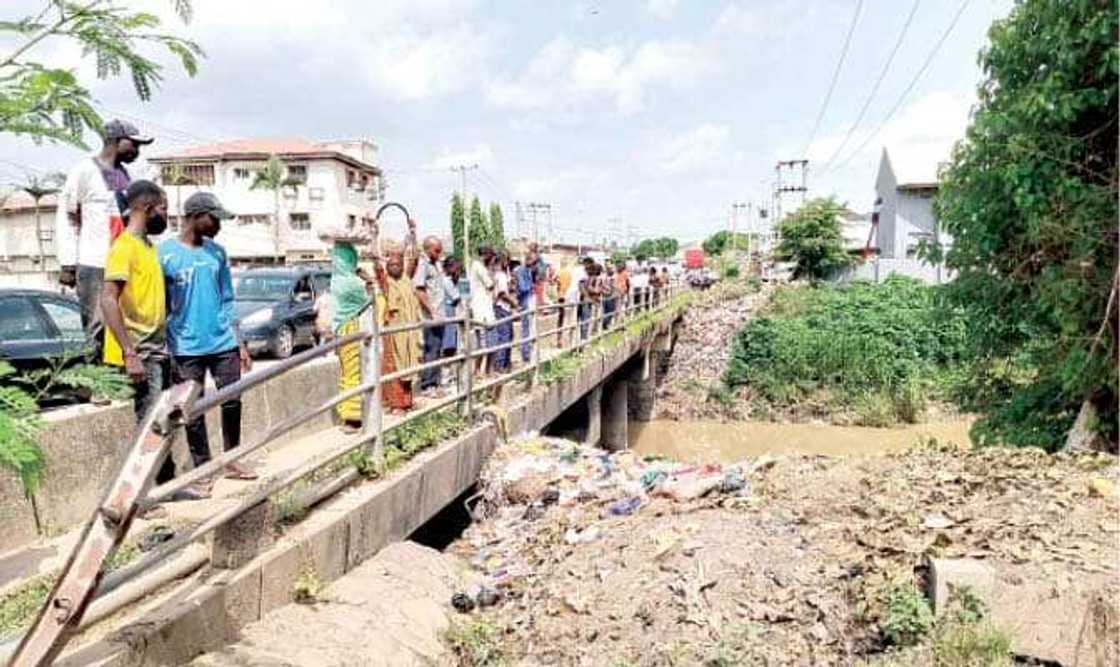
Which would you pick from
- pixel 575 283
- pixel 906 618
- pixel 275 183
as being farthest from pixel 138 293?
pixel 275 183

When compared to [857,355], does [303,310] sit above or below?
above

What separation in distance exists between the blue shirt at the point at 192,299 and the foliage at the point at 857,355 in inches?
780

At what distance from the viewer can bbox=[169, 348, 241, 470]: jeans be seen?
173 inches

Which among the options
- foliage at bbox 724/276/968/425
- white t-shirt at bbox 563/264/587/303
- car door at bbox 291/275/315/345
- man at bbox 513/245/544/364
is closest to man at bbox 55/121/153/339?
man at bbox 513/245/544/364

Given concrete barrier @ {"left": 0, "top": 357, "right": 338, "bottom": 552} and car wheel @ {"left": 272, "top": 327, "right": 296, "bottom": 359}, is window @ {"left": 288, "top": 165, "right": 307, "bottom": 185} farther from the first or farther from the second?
concrete barrier @ {"left": 0, "top": 357, "right": 338, "bottom": 552}

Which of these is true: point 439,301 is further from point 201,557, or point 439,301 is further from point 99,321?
point 201,557

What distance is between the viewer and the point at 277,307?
12508mm

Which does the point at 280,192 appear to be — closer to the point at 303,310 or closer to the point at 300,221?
the point at 300,221

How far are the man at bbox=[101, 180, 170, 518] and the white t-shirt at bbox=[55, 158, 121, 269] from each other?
468mm

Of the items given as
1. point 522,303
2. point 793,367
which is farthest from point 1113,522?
point 793,367

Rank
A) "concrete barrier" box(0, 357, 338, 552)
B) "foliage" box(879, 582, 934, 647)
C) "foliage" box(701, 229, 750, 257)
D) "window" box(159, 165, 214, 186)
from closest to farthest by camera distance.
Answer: "concrete barrier" box(0, 357, 338, 552) < "foliage" box(879, 582, 934, 647) < "window" box(159, 165, 214, 186) < "foliage" box(701, 229, 750, 257)

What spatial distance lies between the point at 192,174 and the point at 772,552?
1785 inches

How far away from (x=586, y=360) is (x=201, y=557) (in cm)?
872

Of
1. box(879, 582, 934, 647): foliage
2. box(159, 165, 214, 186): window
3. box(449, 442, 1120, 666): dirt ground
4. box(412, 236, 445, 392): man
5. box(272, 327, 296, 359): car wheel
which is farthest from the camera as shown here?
box(159, 165, 214, 186): window
